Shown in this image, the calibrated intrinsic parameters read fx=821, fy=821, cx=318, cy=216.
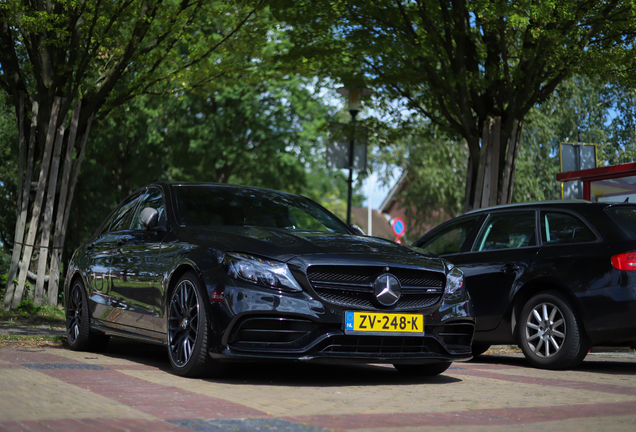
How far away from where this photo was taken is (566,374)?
729 cm

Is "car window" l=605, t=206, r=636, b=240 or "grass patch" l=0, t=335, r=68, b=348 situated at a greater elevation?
"car window" l=605, t=206, r=636, b=240

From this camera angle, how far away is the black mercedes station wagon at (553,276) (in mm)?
7152

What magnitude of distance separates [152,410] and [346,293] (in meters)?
1.69

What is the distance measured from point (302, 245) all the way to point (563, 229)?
3.19m

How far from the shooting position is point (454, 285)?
20.6 feet

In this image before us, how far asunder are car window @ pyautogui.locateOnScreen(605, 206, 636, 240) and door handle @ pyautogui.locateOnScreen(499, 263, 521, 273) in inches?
41.5

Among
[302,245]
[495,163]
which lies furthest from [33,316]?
[495,163]

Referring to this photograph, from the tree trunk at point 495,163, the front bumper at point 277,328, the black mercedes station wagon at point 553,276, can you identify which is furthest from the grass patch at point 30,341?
the tree trunk at point 495,163

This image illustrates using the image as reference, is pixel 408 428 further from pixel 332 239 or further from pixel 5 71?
pixel 5 71

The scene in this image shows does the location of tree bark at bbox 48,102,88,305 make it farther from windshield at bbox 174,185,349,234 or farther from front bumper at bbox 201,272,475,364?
front bumper at bbox 201,272,475,364

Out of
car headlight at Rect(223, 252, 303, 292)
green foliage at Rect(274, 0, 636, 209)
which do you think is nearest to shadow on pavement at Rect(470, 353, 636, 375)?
car headlight at Rect(223, 252, 303, 292)

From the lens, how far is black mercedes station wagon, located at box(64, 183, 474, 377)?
554 cm

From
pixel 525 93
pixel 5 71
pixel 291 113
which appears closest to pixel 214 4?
pixel 5 71

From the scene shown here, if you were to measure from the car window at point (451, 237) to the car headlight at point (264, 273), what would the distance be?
361 centimetres
